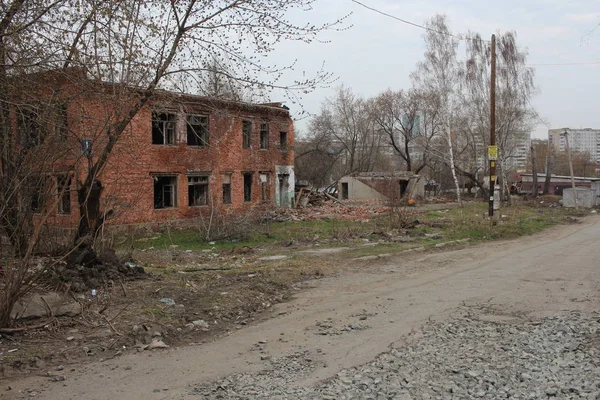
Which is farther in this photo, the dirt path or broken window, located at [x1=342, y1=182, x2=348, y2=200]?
broken window, located at [x1=342, y1=182, x2=348, y2=200]

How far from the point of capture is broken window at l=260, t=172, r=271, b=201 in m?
33.8

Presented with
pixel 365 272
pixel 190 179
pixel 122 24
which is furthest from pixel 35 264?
pixel 190 179

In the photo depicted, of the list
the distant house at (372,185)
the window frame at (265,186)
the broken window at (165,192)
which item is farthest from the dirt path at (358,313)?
the distant house at (372,185)

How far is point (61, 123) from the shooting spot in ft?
28.0

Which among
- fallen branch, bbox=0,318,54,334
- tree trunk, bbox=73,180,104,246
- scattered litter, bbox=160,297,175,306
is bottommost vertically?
scattered litter, bbox=160,297,175,306

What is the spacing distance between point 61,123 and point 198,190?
20.8 m

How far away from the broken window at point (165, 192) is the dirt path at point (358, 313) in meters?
14.8

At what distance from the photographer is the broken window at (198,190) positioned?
28.6 metres

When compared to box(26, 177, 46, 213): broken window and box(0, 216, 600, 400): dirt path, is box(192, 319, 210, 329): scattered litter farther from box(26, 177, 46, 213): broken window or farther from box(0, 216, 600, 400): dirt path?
box(26, 177, 46, 213): broken window

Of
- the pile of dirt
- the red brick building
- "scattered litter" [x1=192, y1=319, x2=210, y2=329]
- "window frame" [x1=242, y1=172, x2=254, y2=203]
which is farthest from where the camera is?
"window frame" [x1=242, y1=172, x2=254, y2=203]

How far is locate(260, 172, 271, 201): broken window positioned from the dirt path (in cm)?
1978

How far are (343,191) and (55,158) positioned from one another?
45.1m

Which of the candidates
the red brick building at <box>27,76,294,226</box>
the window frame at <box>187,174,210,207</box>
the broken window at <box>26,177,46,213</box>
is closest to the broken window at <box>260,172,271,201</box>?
the red brick building at <box>27,76,294,226</box>

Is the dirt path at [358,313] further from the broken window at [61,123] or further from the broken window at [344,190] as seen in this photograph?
the broken window at [344,190]
